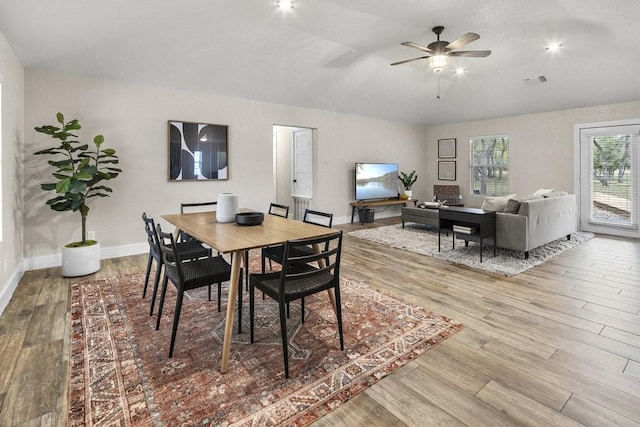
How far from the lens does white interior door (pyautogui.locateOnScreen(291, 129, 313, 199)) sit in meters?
6.92

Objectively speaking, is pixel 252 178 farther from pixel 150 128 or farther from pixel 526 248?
pixel 526 248

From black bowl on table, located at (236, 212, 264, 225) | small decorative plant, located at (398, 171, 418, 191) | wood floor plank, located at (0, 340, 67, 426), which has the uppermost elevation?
small decorative plant, located at (398, 171, 418, 191)

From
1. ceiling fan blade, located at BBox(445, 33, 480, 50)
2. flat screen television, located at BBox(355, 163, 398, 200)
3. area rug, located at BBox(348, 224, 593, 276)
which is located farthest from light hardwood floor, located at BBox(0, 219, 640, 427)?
flat screen television, located at BBox(355, 163, 398, 200)

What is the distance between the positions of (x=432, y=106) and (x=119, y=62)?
6.09 metres

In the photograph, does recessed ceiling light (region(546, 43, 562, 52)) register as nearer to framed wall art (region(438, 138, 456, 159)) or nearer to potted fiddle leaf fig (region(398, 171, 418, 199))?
framed wall art (region(438, 138, 456, 159))

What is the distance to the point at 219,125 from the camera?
17.3 ft

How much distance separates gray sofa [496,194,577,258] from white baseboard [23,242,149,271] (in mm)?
4979

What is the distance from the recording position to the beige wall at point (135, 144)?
3.91 m

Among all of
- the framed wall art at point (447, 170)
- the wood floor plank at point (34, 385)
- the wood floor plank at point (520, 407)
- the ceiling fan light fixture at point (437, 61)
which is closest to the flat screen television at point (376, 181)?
the framed wall art at point (447, 170)

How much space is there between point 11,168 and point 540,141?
855 centimetres

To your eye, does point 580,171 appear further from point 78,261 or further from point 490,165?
point 78,261

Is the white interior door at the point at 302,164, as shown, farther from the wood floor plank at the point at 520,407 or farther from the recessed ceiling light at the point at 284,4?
the wood floor plank at the point at 520,407

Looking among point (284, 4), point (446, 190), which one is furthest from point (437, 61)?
point (446, 190)

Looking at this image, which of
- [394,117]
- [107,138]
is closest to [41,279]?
[107,138]
